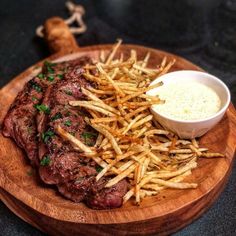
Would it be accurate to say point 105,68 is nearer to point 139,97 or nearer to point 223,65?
point 139,97

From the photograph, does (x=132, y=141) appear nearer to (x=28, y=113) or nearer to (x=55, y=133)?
(x=55, y=133)

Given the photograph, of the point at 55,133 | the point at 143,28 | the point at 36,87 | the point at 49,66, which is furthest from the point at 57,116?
the point at 143,28

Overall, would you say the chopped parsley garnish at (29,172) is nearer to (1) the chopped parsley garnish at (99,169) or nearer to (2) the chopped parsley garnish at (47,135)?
(2) the chopped parsley garnish at (47,135)

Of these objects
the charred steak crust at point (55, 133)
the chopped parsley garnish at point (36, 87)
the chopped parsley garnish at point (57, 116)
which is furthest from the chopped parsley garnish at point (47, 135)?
the chopped parsley garnish at point (36, 87)

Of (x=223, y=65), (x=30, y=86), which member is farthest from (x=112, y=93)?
(x=223, y=65)

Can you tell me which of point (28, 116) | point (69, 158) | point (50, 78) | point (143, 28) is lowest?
point (143, 28)

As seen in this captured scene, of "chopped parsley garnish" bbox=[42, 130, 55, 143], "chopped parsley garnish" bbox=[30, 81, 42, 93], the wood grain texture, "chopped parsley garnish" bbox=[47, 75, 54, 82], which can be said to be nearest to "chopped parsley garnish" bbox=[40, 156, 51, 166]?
"chopped parsley garnish" bbox=[42, 130, 55, 143]
